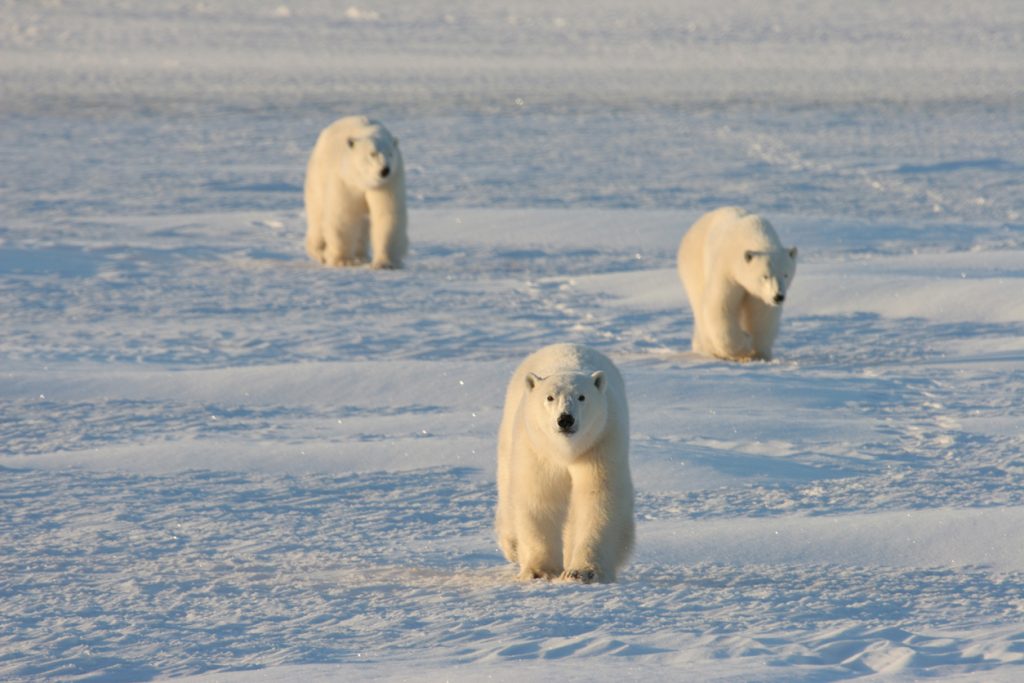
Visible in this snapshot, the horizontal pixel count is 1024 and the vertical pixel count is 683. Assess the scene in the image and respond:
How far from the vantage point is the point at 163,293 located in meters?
7.46

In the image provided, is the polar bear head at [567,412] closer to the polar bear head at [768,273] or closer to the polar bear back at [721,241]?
the polar bear head at [768,273]

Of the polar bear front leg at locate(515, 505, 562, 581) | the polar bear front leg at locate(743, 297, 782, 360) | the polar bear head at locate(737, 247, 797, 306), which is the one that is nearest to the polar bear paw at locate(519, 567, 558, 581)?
the polar bear front leg at locate(515, 505, 562, 581)

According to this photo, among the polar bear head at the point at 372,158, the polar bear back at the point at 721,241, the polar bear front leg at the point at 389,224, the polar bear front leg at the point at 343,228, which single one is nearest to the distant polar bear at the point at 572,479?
the polar bear back at the point at 721,241

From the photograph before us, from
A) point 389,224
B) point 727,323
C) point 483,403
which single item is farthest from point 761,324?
point 389,224

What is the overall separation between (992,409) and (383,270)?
→ 359 centimetres

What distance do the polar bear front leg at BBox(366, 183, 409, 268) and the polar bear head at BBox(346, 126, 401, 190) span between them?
8cm

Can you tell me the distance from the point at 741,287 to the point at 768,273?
0.90 ft

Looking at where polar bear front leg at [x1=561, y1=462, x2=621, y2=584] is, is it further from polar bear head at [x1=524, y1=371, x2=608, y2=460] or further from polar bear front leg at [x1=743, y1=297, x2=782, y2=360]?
polar bear front leg at [x1=743, y1=297, x2=782, y2=360]

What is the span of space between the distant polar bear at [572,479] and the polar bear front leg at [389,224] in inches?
173

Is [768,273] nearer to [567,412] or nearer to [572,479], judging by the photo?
[572,479]

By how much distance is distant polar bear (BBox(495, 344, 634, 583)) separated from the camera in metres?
3.35

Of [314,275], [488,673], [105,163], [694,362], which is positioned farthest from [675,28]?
[488,673]

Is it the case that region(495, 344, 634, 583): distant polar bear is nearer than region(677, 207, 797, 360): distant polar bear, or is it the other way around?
region(495, 344, 634, 583): distant polar bear

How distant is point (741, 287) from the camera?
6102 millimetres
